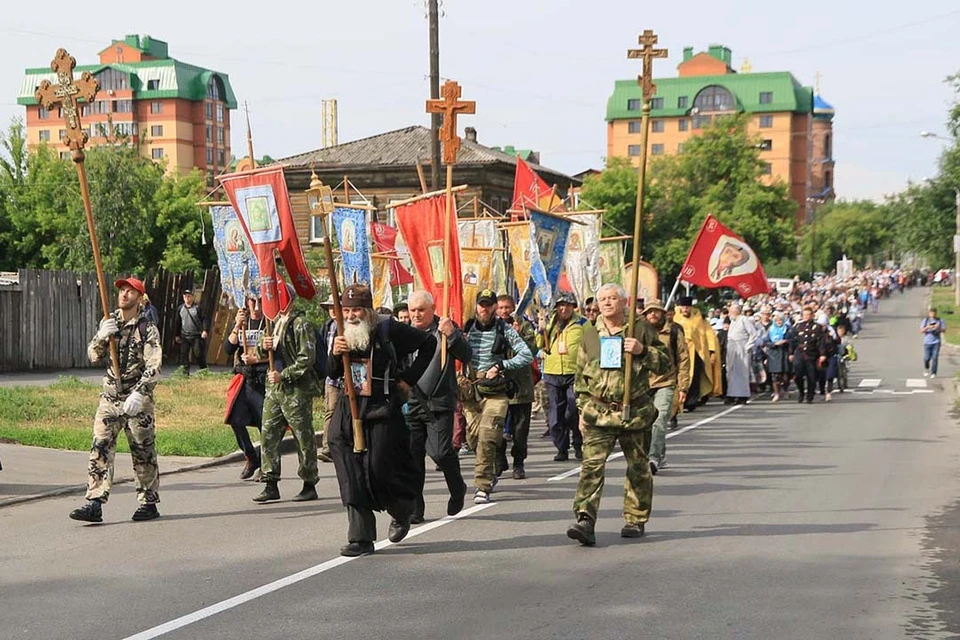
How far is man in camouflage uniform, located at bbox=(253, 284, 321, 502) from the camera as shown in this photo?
11.4 metres

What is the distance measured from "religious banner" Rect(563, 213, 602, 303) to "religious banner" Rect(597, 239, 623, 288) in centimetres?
213

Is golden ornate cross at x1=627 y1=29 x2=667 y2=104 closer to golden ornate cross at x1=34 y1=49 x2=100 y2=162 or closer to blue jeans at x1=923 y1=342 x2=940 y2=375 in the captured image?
golden ornate cross at x1=34 y1=49 x2=100 y2=162

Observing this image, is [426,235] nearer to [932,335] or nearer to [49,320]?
[49,320]

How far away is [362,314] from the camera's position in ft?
28.6

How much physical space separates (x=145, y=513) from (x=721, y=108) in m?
121

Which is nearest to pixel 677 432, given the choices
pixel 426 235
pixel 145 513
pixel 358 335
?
pixel 426 235

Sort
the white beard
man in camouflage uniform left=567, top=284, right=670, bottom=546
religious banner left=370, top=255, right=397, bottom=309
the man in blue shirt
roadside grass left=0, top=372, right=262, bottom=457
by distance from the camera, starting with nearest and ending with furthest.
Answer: the white beard, man in camouflage uniform left=567, top=284, right=670, bottom=546, roadside grass left=0, top=372, right=262, bottom=457, religious banner left=370, top=255, right=397, bottom=309, the man in blue shirt

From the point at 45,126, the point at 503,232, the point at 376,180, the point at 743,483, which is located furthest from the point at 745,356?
the point at 45,126

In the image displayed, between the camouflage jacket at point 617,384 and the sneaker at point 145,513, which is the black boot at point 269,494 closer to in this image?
the sneaker at point 145,513

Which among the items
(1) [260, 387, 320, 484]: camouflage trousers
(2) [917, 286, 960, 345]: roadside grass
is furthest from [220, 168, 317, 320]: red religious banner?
(2) [917, 286, 960, 345]: roadside grass

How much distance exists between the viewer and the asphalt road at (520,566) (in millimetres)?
6859

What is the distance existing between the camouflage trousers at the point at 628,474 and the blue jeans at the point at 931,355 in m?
26.2

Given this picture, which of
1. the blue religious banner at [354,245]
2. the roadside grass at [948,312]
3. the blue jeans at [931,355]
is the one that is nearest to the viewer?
the blue religious banner at [354,245]

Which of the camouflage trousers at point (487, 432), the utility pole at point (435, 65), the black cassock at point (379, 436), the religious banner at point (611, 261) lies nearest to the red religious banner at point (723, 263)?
the religious banner at point (611, 261)
